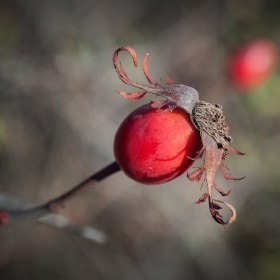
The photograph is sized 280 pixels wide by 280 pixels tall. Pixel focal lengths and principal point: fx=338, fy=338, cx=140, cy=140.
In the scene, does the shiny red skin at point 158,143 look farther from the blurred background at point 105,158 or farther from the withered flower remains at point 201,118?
the blurred background at point 105,158

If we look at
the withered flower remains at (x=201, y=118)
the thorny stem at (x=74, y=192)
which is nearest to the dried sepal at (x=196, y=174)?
the withered flower remains at (x=201, y=118)

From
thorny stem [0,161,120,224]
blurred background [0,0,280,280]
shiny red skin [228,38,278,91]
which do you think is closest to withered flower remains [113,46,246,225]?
thorny stem [0,161,120,224]

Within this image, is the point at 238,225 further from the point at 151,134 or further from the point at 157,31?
the point at 151,134

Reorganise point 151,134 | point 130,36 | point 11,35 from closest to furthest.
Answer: point 151,134, point 11,35, point 130,36

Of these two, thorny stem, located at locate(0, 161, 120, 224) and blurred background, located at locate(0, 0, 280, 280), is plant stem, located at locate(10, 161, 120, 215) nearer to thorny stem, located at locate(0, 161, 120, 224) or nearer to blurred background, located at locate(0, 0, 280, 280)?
thorny stem, located at locate(0, 161, 120, 224)

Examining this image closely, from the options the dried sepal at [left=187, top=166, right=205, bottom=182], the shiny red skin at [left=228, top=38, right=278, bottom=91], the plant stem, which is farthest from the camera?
the shiny red skin at [left=228, top=38, right=278, bottom=91]

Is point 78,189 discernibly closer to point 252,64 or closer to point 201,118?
point 201,118

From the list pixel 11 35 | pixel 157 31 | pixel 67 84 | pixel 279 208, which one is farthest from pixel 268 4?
pixel 11 35
